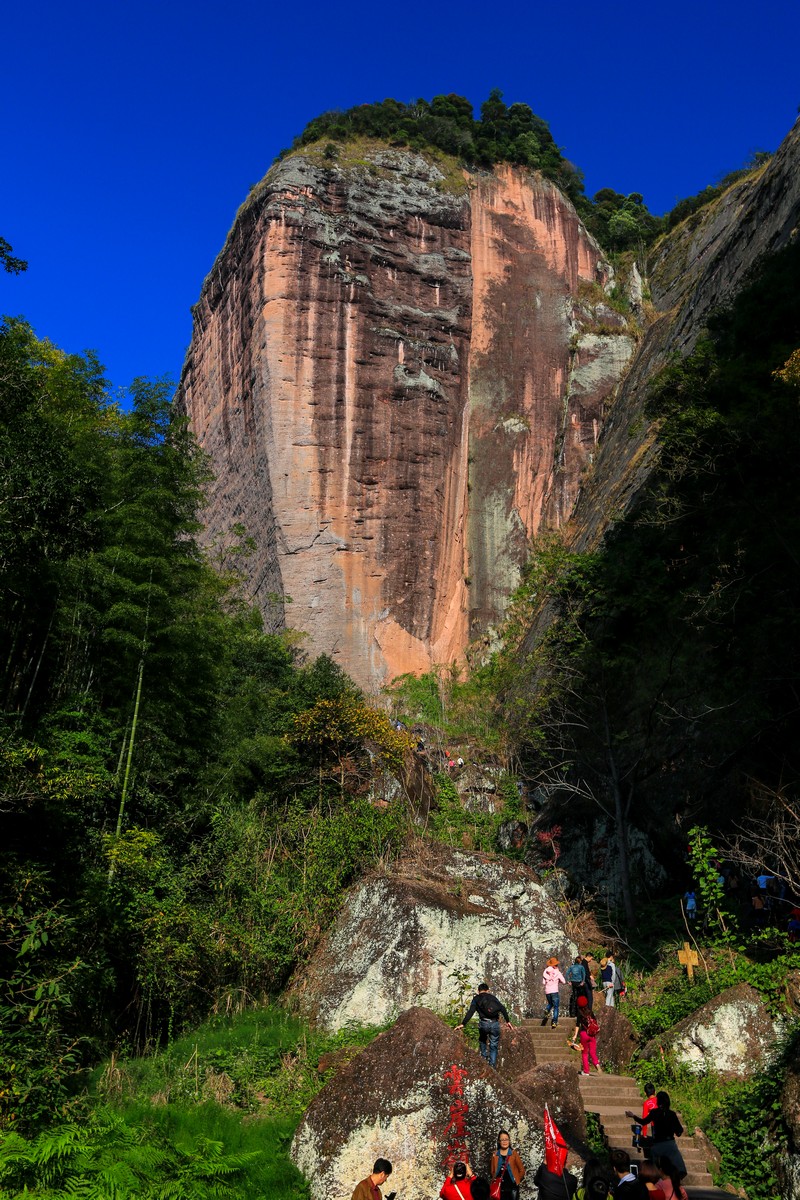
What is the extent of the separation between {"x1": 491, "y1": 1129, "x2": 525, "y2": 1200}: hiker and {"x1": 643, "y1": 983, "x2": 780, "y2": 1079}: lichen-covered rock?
351 centimetres

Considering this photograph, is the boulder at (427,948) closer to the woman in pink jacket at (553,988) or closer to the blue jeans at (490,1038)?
the woman in pink jacket at (553,988)

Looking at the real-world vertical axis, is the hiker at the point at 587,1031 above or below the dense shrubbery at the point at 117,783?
below

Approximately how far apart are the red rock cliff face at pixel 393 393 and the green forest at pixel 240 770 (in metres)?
9.87

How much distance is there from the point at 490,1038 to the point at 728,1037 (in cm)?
249

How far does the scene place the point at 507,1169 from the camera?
5.68 metres

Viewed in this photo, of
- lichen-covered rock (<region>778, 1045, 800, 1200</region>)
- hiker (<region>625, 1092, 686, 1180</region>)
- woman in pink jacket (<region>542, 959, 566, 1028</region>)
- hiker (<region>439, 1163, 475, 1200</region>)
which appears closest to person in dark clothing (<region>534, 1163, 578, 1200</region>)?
hiker (<region>439, 1163, 475, 1200</region>)

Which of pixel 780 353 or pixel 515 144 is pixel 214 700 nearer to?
pixel 780 353

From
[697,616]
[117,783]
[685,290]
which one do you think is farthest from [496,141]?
[117,783]

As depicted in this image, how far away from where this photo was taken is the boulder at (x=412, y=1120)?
616 cm

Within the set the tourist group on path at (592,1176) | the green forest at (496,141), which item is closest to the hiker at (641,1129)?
the tourist group on path at (592,1176)

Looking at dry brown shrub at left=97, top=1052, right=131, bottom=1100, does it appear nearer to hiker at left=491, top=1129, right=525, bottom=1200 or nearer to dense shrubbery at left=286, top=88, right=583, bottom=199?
hiker at left=491, top=1129, right=525, bottom=1200

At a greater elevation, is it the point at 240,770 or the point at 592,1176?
the point at 240,770

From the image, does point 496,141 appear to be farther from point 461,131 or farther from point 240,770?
point 240,770

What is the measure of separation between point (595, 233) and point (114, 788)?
3699cm
